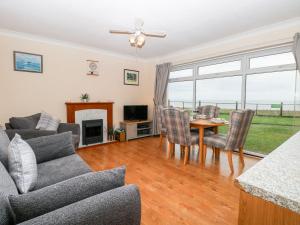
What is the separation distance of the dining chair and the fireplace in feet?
6.68

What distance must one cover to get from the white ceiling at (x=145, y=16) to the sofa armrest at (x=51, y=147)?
181cm

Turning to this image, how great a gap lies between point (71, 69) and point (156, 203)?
11.5ft

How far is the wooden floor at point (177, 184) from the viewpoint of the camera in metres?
1.76

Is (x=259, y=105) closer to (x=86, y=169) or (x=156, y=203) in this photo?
(x=156, y=203)

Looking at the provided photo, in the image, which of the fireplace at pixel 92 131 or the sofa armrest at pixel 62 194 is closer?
the sofa armrest at pixel 62 194

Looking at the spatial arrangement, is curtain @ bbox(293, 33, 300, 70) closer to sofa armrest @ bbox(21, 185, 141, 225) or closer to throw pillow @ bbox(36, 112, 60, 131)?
sofa armrest @ bbox(21, 185, 141, 225)

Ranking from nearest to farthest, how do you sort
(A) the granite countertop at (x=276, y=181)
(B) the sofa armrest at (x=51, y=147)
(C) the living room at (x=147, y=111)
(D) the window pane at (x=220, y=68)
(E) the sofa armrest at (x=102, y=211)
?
(A) the granite countertop at (x=276, y=181) → (E) the sofa armrest at (x=102, y=211) → (C) the living room at (x=147, y=111) → (B) the sofa armrest at (x=51, y=147) → (D) the window pane at (x=220, y=68)

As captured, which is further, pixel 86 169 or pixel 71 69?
pixel 71 69

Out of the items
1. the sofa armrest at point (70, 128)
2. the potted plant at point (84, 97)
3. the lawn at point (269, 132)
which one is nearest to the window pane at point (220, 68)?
the lawn at point (269, 132)

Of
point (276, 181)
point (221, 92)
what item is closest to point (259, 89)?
point (221, 92)

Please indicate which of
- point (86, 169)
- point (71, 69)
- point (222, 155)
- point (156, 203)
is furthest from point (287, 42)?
point (71, 69)

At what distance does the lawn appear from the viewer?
10.6 feet

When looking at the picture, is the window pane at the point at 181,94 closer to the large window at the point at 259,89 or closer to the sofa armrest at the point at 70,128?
the large window at the point at 259,89

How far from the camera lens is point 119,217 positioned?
0.81 metres
